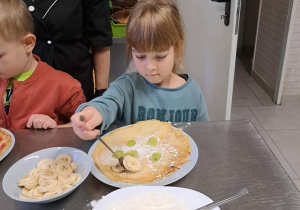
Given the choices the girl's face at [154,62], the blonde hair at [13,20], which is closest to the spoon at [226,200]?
the girl's face at [154,62]

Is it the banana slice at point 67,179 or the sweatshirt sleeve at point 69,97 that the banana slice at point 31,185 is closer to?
the banana slice at point 67,179

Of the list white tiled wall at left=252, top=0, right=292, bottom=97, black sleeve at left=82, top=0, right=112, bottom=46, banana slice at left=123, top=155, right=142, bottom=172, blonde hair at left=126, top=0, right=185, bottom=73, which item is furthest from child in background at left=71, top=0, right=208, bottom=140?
white tiled wall at left=252, top=0, right=292, bottom=97

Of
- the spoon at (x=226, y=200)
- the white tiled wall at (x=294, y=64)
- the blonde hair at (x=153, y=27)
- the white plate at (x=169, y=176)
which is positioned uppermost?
the blonde hair at (x=153, y=27)

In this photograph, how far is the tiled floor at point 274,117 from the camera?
219 centimetres

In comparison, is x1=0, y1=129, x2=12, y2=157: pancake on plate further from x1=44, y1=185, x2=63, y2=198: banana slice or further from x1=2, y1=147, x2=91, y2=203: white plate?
x1=44, y1=185, x2=63, y2=198: banana slice

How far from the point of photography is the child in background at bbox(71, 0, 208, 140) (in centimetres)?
99

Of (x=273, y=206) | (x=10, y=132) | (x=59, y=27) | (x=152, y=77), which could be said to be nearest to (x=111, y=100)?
(x=152, y=77)

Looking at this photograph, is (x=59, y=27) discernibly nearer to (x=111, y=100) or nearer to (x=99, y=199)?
(x=111, y=100)

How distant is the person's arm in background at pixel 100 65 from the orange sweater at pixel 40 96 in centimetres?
26

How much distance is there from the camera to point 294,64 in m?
2.88

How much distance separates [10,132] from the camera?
0.99 meters

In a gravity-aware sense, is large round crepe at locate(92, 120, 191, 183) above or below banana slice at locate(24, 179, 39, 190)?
below

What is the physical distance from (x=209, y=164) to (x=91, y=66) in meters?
0.85

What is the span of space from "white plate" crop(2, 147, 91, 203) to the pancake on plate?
0.10m
